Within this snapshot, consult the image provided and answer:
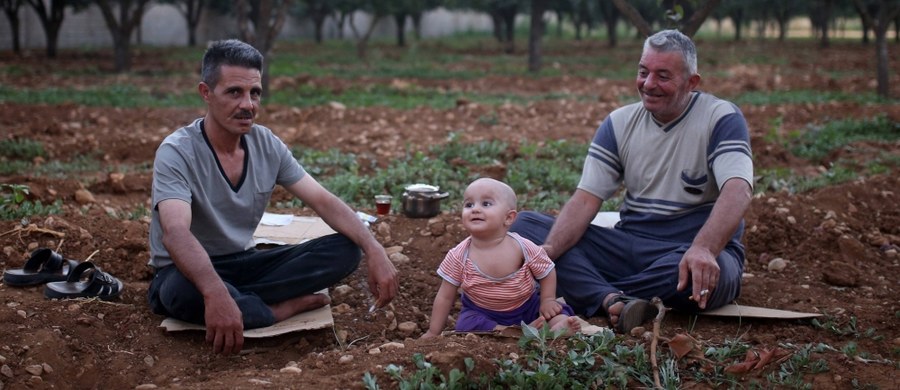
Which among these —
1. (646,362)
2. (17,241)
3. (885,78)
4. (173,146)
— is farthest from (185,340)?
(885,78)

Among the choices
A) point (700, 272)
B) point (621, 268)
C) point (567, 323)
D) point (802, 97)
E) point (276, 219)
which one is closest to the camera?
point (567, 323)

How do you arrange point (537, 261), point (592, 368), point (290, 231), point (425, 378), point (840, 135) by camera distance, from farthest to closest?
point (840, 135)
point (290, 231)
point (537, 261)
point (592, 368)
point (425, 378)

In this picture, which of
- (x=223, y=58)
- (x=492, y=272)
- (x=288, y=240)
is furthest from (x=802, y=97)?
(x=223, y=58)

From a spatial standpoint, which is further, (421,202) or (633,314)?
(421,202)

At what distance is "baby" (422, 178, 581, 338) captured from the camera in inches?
151

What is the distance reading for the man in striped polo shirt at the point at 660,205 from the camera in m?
3.99

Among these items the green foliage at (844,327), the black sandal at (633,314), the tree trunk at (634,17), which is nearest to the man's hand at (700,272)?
the black sandal at (633,314)

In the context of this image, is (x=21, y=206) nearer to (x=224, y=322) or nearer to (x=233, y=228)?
(x=233, y=228)

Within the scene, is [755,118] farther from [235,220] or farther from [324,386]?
[324,386]

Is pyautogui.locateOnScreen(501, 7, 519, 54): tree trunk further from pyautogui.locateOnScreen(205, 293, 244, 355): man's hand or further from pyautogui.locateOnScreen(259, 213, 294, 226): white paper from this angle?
pyautogui.locateOnScreen(205, 293, 244, 355): man's hand

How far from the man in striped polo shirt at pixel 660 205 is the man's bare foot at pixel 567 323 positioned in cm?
26

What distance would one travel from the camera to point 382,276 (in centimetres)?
399

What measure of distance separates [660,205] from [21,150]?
21.1ft

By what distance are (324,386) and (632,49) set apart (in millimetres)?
30372
